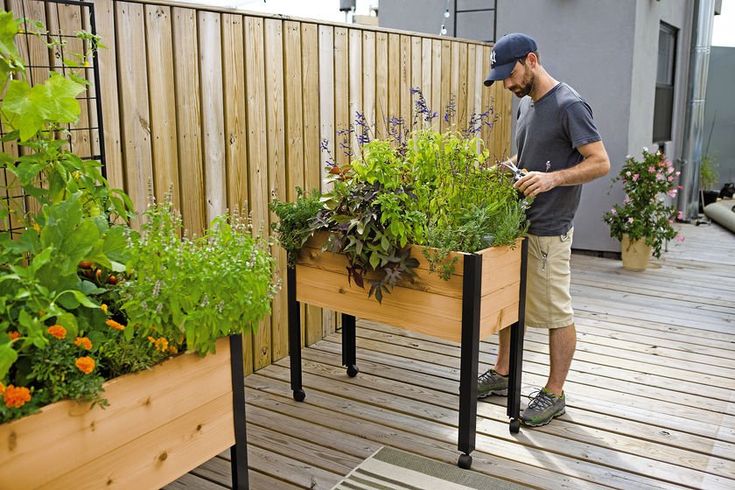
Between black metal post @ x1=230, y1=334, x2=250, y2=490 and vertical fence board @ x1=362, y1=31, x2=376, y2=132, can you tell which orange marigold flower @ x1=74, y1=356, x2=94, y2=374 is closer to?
black metal post @ x1=230, y1=334, x2=250, y2=490

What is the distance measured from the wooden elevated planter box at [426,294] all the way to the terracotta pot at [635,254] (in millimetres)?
3384

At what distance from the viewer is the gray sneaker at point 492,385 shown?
3.60 metres

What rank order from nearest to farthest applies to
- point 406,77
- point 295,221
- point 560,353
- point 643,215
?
point 295,221 → point 560,353 → point 406,77 → point 643,215

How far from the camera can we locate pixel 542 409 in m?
3.33

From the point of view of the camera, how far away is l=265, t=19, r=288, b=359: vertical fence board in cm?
381

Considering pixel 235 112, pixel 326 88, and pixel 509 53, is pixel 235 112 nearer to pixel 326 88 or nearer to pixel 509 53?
pixel 326 88

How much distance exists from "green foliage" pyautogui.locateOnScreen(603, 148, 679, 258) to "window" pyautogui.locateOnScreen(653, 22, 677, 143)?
1.57 m

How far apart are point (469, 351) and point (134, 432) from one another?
4.46ft

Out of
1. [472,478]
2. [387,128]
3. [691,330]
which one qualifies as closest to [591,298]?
[691,330]

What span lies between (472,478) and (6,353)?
187 centimetres

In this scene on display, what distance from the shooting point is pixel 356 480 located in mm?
2840

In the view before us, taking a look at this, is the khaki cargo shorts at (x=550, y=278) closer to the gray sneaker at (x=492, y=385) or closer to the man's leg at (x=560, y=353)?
the man's leg at (x=560, y=353)

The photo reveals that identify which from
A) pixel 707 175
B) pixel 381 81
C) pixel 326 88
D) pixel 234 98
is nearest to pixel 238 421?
pixel 234 98

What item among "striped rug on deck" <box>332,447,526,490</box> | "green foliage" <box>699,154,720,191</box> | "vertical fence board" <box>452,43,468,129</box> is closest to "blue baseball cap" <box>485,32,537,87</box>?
"striped rug on deck" <box>332,447,526,490</box>
